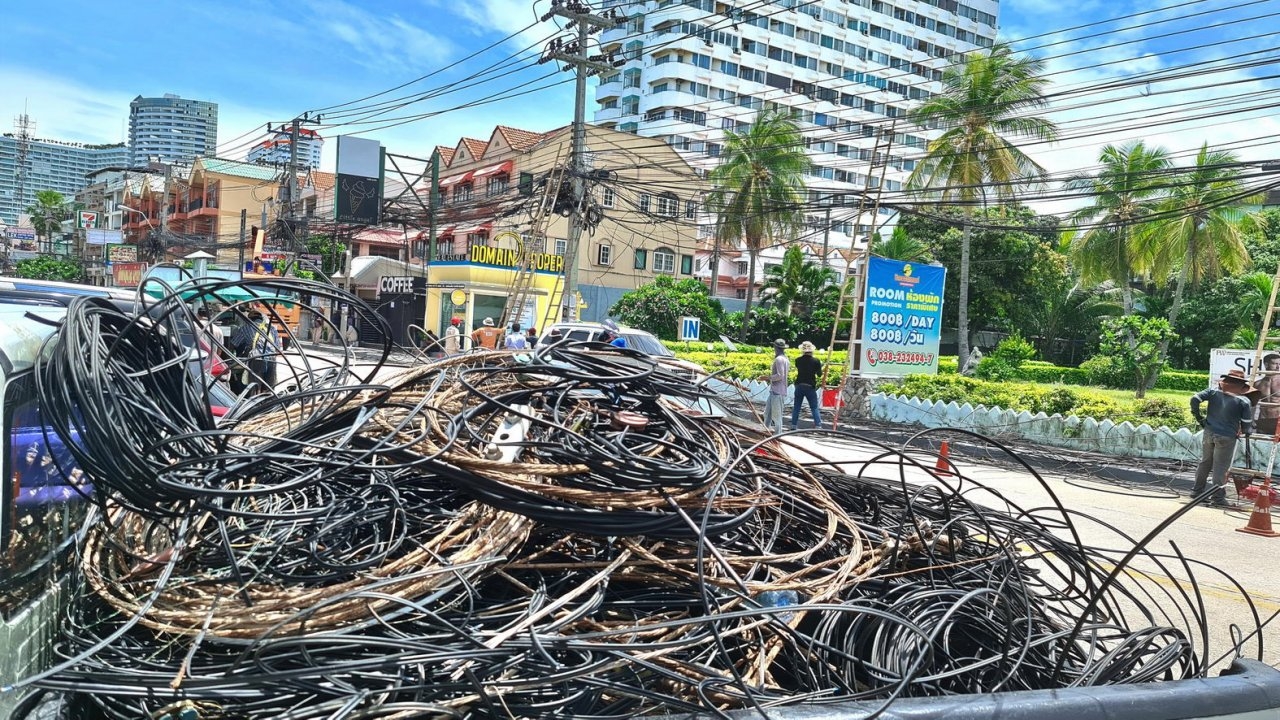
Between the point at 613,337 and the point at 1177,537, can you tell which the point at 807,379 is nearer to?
the point at 1177,537

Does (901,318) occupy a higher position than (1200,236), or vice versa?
(1200,236)

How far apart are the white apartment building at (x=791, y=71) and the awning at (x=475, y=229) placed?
25244 mm

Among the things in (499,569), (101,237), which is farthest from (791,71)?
(499,569)

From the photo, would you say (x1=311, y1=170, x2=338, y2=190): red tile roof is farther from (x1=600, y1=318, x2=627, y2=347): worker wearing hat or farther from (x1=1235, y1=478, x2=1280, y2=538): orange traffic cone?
(x1=1235, y1=478, x2=1280, y2=538): orange traffic cone

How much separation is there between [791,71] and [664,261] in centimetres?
3990

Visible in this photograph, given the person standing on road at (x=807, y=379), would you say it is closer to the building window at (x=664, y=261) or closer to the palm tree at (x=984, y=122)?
the palm tree at (x=984, y=122)

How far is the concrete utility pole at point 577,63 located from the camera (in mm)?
22734

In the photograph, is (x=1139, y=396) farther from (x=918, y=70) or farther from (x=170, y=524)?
(x=918, y=70)

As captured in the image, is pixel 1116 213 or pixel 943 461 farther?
pixel 1116 213

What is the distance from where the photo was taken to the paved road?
16.5ft

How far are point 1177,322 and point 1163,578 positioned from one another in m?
37.1

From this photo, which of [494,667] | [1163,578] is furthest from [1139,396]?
[494,667]

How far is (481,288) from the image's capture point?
1169 inches

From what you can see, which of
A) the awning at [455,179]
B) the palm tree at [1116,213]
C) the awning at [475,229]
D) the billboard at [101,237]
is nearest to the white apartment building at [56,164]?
the billboard at [101,237]
